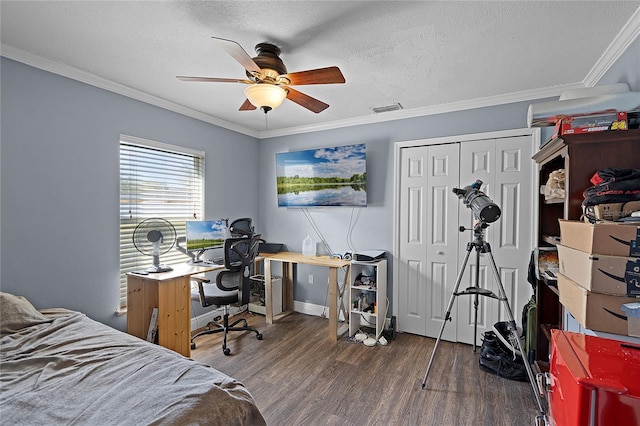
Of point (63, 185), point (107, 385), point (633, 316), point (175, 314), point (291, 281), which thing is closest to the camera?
point (633, 316)

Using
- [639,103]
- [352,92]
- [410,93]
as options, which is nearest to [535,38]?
[639,103]

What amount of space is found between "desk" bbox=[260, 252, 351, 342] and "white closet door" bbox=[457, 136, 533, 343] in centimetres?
123

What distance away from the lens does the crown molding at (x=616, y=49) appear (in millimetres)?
1636

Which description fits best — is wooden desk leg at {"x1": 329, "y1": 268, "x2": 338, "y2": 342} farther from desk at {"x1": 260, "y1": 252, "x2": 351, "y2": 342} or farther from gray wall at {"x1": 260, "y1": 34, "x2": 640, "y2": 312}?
gray wall at {"x1": 260, "y1": 34, "x2": 640, "y2": 312}

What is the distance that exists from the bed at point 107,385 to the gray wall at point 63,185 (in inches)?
26.1

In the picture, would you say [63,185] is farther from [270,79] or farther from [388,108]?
[388,108]

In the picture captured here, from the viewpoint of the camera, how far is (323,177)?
3.62m

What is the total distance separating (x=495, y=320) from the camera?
2875 mm

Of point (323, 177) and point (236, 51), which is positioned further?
point (323, 177)

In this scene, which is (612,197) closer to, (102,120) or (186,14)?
(186,14)

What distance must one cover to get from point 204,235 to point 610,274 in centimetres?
314

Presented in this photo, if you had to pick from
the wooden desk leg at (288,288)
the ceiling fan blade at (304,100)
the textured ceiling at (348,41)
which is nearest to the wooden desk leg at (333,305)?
the wooden desk leg at (288,288)

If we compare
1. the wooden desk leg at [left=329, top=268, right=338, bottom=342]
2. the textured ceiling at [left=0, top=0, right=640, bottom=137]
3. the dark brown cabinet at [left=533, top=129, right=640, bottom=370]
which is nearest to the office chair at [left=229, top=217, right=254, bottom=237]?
the wooden desk leg at [left=329, top=268, right=338, bottom=342]

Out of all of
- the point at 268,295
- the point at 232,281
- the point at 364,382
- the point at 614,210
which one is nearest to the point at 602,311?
the point at 614,210
